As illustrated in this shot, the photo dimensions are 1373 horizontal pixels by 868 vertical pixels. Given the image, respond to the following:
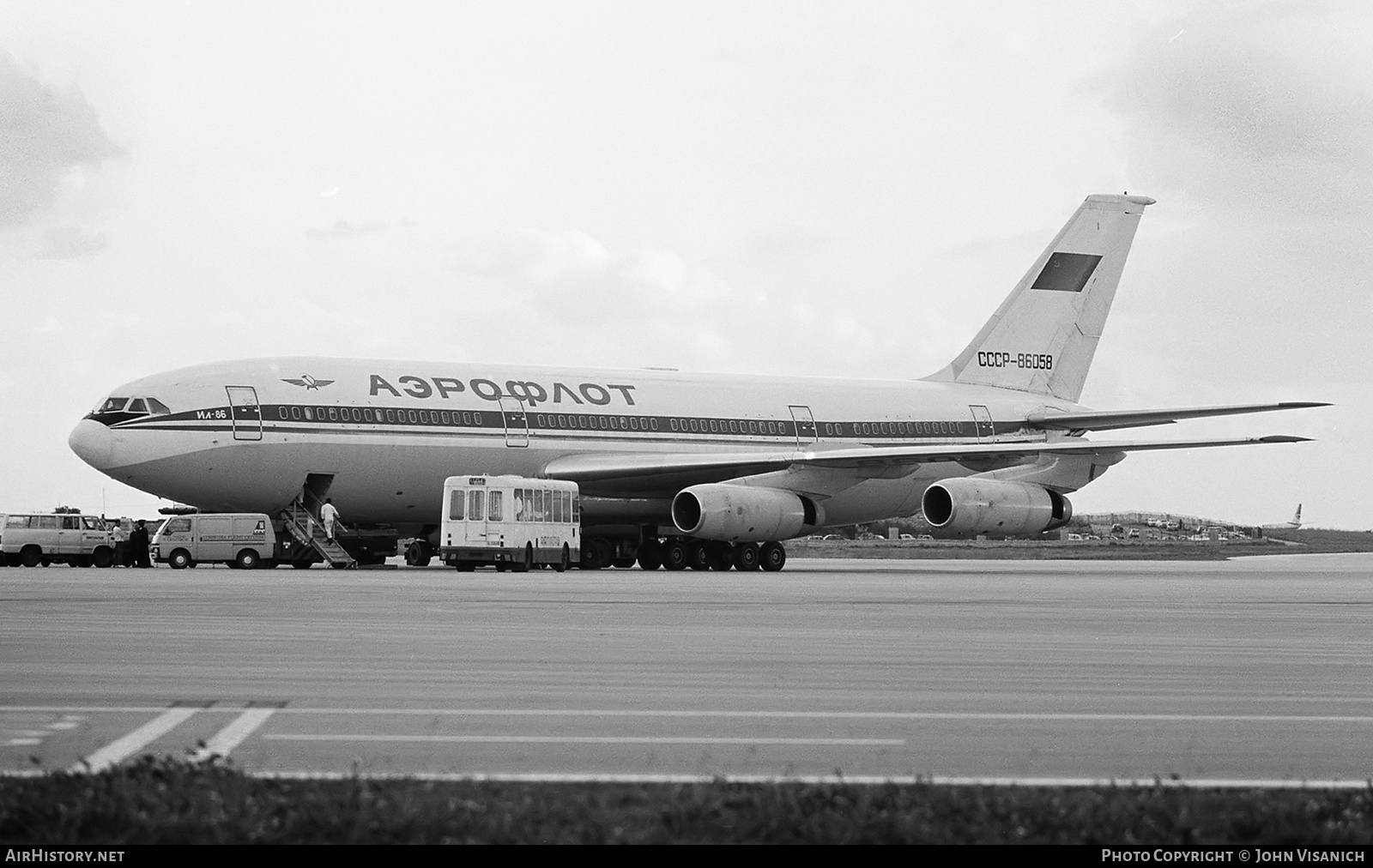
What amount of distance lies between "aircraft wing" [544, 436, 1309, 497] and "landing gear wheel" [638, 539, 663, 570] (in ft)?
5.29

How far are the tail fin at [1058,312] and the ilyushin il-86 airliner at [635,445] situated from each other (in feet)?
0.40

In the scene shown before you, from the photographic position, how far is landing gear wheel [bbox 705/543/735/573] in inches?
1522

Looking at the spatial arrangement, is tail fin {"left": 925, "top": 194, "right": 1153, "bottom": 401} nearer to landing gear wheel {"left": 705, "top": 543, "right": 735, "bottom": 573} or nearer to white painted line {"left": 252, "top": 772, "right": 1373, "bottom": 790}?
Result: landing gear wheel {"left": 705, "top": 543, "right": 735, "bottom": 573}

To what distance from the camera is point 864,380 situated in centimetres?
4362

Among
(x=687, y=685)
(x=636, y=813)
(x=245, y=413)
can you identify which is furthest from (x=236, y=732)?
(x=245, y=413)

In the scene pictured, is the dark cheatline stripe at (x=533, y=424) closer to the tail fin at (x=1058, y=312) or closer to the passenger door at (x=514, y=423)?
the passenger door at (x=514, y=423)

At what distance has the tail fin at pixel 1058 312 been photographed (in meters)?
46.3

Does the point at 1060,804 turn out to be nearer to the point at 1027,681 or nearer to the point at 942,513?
the point at 1027,681

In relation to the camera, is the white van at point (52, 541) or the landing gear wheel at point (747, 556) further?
the white van at point (52, 541)

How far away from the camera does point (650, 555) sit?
4022 centimetres

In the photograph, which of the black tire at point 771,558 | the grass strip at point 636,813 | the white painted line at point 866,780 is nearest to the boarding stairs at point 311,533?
the black tire at point 771,558

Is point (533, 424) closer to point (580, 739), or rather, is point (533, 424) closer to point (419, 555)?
point (419, 555)

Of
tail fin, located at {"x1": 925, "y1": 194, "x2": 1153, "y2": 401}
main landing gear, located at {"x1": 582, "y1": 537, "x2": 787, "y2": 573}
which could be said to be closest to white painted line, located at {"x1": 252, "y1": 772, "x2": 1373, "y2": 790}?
main landing gear, located at {"x1": 582, "y1": 537, "x2": 787, "y2": 573}

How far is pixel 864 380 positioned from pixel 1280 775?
36.2 meters
